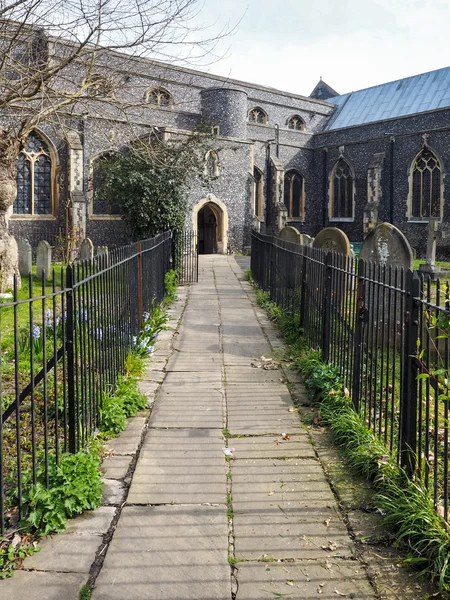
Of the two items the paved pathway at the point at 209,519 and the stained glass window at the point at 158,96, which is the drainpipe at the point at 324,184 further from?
the paved pathway at the point at 209,519

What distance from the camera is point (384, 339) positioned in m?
6.84

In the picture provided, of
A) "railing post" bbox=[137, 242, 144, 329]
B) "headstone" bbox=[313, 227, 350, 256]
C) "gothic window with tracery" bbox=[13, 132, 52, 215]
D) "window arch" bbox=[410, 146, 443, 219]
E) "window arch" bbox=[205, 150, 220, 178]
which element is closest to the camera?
"railing post" bbox=[137, 242, 144, 329]

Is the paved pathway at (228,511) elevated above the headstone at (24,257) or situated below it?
below

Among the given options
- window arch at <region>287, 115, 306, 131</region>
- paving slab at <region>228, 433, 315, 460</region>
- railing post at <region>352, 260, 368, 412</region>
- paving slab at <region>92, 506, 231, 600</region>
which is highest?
window arch at <region>287, 115, 306, 131</region>

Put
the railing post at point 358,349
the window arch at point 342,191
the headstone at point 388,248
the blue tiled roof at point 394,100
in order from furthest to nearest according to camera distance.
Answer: the window arch at point 342,191, the blue tiled roof at point 394,100, the headstone at point 388,248, the railing post at point 358,349

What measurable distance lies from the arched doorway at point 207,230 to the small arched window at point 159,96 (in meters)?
5.61

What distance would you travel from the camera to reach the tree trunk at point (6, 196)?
1077 cm

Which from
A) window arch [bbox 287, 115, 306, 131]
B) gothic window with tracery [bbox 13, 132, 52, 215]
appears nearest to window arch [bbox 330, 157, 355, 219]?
window arch [bbox 287, 115, 306, 131]

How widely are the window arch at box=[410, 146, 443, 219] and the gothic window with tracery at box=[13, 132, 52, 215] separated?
16.1 m

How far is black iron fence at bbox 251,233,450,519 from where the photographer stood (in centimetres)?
302

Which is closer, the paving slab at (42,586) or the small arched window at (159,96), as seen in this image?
the paving slab at (42,586)

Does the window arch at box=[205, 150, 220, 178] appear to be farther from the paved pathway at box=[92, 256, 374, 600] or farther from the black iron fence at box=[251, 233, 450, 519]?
the paved pathway at box=[92, 256, 374, 600]

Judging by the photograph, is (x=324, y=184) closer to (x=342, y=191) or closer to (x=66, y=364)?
(x=342, y=191)

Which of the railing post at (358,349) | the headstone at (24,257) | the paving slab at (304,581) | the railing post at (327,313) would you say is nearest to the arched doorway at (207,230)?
the headstone at (24,257)
